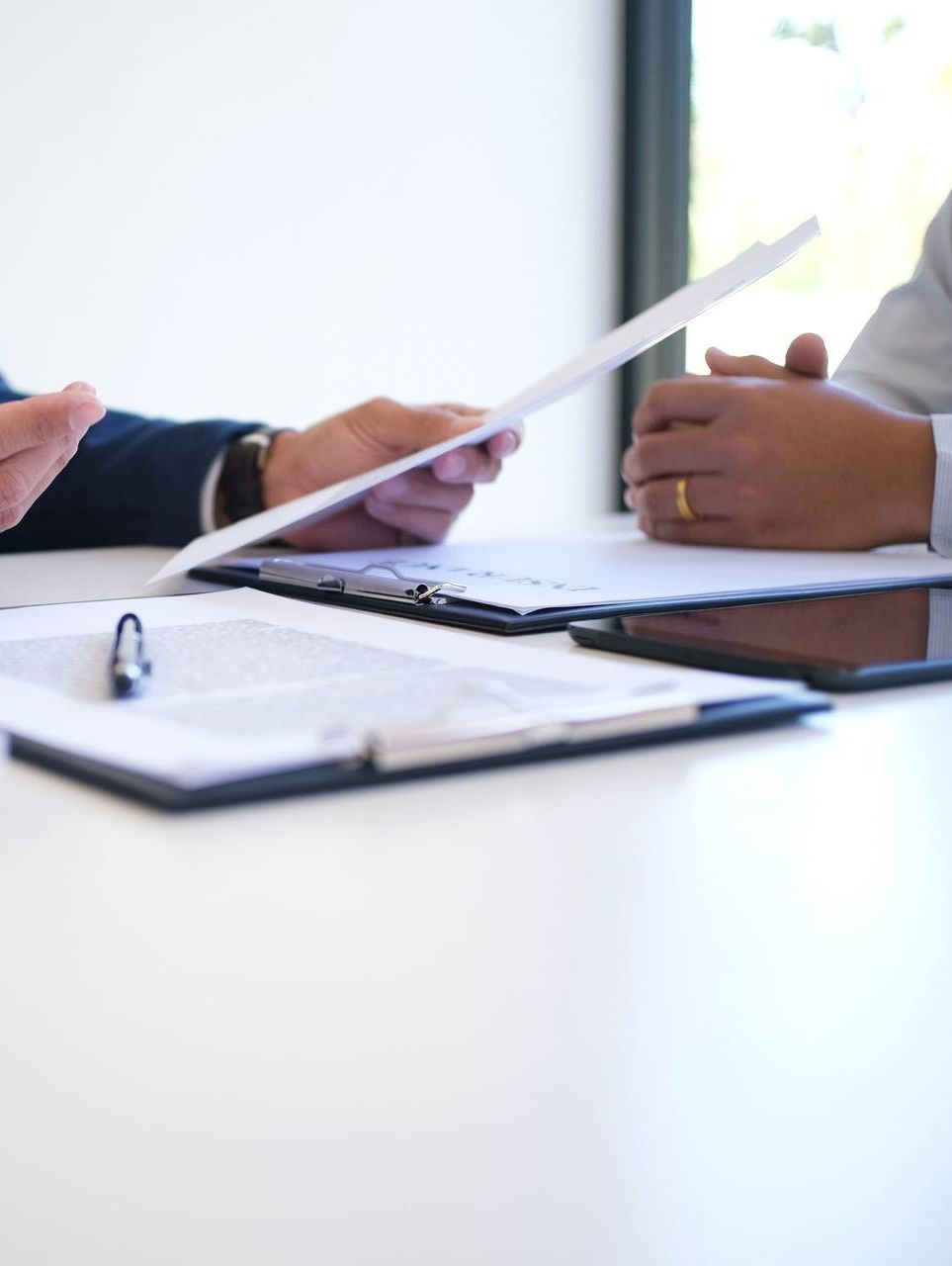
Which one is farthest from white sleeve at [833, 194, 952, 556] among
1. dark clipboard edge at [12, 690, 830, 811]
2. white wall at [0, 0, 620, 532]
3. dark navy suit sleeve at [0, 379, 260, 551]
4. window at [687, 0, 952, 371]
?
white wall at [0, 0, 620, 532]

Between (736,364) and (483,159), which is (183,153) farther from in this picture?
(736,364)

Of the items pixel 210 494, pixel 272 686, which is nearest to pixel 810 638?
pixel 272 686

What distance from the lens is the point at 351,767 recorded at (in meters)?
0.36

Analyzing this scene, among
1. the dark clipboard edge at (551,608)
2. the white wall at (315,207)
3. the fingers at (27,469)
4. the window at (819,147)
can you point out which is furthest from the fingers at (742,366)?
the white wall at (315,207)

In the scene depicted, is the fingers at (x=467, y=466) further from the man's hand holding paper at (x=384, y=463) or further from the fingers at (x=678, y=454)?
the fingers at (x=678, y=454)

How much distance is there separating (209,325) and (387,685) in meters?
2.38

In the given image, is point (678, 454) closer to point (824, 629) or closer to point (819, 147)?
point (824, 629)

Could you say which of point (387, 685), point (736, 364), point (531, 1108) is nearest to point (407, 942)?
point (531, 1108)

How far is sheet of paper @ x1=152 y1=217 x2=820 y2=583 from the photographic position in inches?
28.3

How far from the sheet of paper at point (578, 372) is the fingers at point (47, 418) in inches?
4.0

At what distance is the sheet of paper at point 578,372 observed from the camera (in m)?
0.72

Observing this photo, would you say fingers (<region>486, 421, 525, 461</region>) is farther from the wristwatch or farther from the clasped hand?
the wristwatch

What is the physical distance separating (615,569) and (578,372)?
0.12m

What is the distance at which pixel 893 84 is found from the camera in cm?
250
